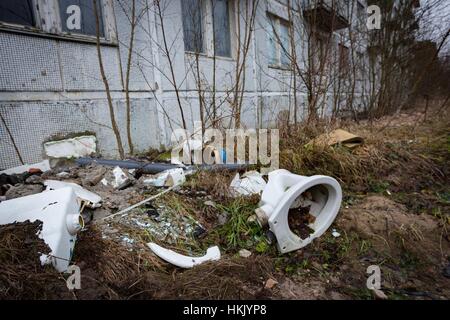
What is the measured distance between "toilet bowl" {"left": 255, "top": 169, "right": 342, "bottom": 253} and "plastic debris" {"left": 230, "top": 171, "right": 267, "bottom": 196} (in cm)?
26

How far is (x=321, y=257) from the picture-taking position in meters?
2.10

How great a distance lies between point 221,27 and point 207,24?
0.61 m

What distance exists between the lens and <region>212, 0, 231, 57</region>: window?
19.2 feet

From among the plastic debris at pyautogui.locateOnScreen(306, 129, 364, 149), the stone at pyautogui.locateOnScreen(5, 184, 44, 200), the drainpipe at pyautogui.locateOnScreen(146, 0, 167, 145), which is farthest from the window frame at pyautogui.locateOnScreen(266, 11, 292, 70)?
the stone at pyautogui.locateOnScreen(5, 184, 44, 200)

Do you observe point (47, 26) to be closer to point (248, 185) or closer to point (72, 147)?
point (72, 147)

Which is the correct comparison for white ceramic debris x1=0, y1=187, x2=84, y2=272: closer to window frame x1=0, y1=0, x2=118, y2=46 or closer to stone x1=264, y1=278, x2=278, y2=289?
stone x1=264, y1=278, x2=278, y2=289

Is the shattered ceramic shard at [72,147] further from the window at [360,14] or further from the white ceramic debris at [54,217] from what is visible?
the window at [360,14]

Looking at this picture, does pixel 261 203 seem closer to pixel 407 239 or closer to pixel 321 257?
pixel 321 257

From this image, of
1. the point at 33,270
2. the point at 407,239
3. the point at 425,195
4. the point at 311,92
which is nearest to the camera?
the point at 33,270

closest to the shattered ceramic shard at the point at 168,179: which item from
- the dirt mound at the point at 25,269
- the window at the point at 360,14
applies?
the dirt mound at the point at 25,269

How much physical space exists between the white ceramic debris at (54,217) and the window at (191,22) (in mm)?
4001

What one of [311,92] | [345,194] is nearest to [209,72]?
[311,92]

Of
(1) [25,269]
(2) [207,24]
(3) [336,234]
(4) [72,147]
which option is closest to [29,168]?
(4) [72,147]
